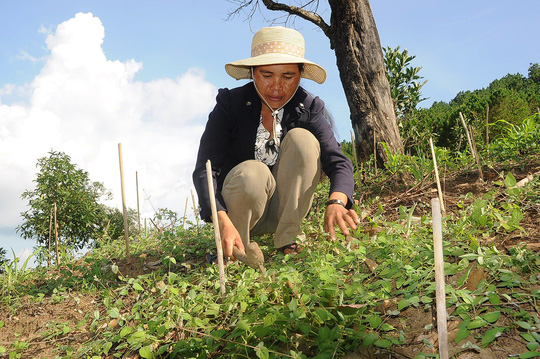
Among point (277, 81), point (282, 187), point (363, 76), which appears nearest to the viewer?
point (277, 81)

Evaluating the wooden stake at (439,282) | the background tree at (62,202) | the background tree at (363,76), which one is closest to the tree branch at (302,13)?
the background tree at (363,76)

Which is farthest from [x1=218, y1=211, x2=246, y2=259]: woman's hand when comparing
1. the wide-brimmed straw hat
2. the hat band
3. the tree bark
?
the tree bark

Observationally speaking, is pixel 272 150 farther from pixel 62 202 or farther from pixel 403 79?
pixel 62 202

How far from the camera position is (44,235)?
11422 mm

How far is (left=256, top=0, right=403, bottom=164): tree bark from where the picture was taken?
209 inches

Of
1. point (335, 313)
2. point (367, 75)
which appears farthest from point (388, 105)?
point (335, 313)

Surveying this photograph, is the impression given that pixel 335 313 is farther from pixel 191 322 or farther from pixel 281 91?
pixel 281 91

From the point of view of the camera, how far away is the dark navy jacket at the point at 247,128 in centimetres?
280

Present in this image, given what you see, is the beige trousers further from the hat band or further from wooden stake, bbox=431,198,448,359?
wooden stake, bbox=431,198,448,359

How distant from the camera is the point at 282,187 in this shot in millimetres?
2826

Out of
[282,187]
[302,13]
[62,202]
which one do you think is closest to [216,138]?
[282,187]

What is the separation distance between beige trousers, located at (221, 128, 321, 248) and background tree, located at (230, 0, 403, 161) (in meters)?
2.66

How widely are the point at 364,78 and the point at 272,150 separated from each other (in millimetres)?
2891

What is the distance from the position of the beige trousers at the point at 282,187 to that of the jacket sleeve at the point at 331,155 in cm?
7
